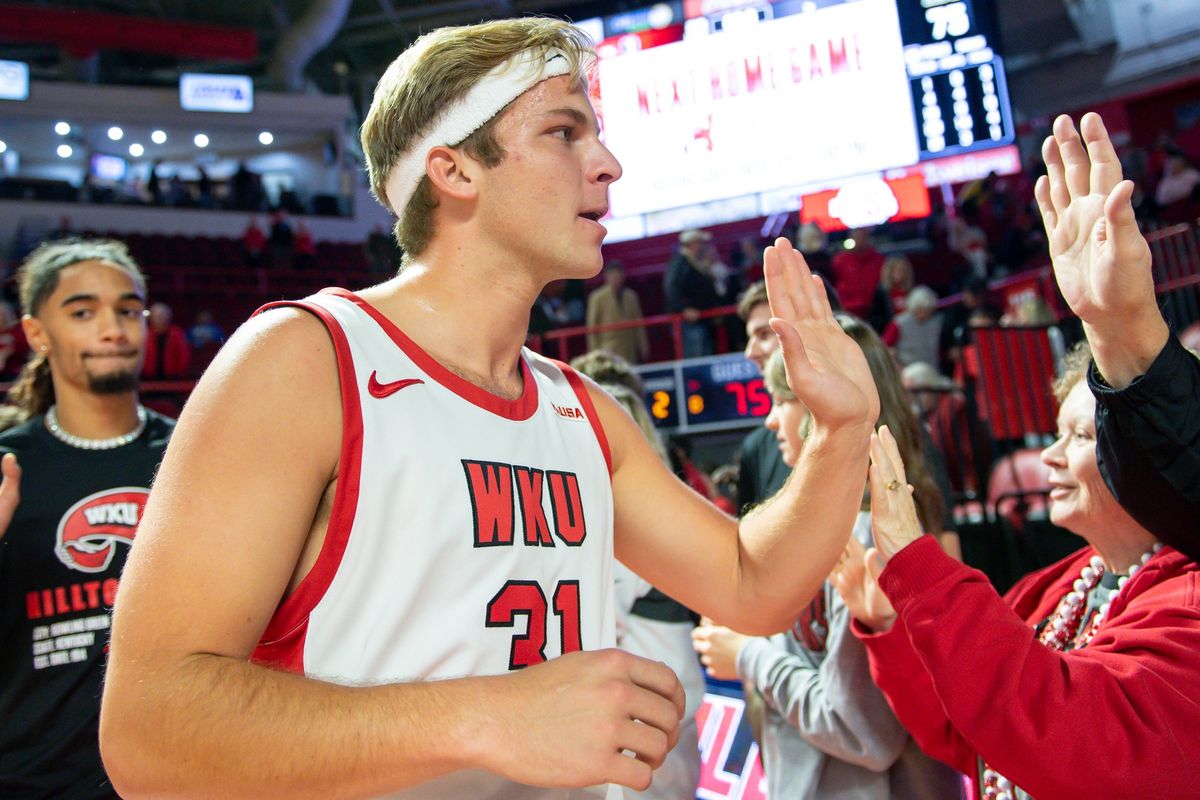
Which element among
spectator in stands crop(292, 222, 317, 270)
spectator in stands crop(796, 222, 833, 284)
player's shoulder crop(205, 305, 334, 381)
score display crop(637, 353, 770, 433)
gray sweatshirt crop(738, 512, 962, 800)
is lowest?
gray sweatshirt crop(738, 512, 962, 800)

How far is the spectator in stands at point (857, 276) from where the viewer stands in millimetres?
10000

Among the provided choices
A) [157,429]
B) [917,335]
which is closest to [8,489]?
[157,429]

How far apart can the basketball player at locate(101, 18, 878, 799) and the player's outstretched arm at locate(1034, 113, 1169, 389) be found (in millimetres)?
435

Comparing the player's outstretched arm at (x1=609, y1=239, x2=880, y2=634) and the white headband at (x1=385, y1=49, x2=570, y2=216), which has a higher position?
the white headband at (x1=385, y1=49, x2=570, y2=216)

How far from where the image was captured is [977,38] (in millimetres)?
9445

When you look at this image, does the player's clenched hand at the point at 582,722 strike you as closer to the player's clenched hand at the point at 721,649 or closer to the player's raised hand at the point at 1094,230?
the player's raised hand at the point at 1094,230

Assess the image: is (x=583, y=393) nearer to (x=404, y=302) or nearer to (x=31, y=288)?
(x=404, y=302)

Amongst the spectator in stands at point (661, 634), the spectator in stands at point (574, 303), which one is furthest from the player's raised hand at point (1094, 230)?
the spectator in stands at point (574, 303)

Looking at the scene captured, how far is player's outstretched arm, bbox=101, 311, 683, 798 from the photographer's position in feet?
4.01

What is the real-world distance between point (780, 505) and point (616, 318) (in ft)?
30.9

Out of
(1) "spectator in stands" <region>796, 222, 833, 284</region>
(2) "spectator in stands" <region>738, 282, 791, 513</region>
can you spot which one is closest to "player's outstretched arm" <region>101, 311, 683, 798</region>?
(2) "spectator in stands" <region>738, 282, 791, 513</region>

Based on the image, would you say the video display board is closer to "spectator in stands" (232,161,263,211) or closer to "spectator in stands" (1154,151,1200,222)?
"spectator in stands" (1154,151,1200,222)

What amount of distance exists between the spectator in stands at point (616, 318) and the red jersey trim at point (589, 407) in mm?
8681

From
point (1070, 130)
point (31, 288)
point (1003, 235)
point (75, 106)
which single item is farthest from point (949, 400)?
point (75, 106)
